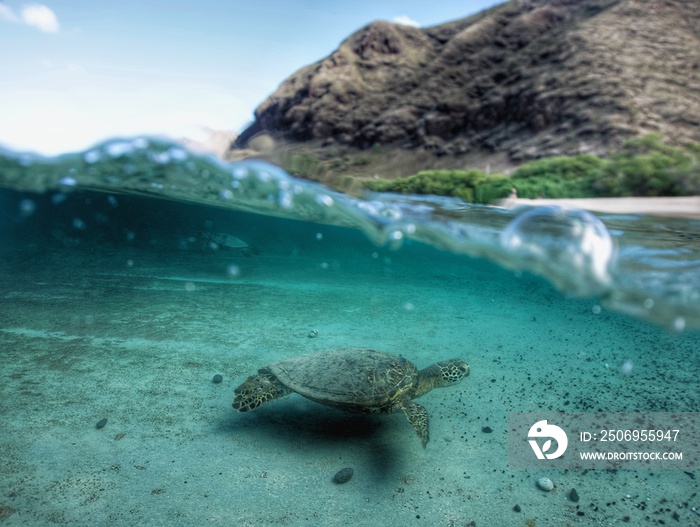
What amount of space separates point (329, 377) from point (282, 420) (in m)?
1.30

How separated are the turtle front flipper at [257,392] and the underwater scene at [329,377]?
0.12 ft

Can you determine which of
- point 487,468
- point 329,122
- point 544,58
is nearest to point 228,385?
point 487,468

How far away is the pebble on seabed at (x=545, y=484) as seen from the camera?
4461 millimetres

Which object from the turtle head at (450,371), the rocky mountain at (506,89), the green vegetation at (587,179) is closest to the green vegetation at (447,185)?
the green vegetation at (587,179)

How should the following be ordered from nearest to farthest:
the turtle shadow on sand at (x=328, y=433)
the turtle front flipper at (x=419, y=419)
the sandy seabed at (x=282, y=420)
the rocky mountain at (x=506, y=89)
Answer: the sandy seabed at (x=282, y=420) → the turtle front flipper at (x=419, y=419) → the turtle shadow on sand at (x=328, y=433) → the rocky mountain at (x=506, y=89)

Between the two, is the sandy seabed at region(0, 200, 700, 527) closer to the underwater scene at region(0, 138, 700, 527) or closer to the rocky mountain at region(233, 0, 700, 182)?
the underwater scene at region(0, 138, 700, 527)

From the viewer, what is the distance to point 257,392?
506cm

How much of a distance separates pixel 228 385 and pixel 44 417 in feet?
8.41

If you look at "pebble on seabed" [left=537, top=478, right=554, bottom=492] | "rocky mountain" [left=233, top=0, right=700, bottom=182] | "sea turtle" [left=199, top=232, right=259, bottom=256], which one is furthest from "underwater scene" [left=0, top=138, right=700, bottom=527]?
"rocky mountain" [left=233, top=0, right=700, bottom=182]

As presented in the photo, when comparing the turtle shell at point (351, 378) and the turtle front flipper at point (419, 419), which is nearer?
the turtle front flipper at point (419, 419)

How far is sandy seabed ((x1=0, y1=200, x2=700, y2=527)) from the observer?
4027 millimetres

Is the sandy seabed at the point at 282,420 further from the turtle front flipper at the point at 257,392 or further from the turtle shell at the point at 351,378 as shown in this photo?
the turtle shell at the point at 351,378

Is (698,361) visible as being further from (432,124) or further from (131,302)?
(432,124)

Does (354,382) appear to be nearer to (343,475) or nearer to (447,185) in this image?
(343,475)
